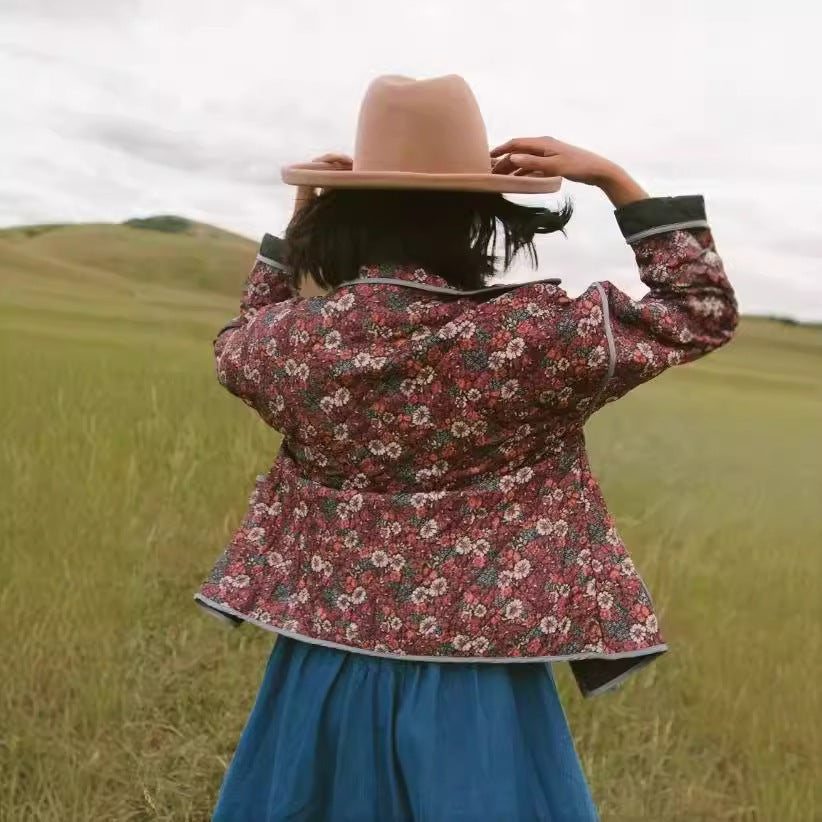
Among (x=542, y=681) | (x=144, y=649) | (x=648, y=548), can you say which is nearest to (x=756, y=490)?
(x=648, y=548)

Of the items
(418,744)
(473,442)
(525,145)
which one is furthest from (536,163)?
(418,744)

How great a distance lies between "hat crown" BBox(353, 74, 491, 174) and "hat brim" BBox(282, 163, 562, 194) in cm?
12

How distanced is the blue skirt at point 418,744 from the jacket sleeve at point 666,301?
38 centimetres

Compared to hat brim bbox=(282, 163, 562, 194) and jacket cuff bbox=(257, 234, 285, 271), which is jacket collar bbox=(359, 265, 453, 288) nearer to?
hat brim bbox=(282, 163, 562, 194)

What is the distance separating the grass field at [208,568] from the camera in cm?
225

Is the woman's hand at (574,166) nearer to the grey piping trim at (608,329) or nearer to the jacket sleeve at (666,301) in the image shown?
the jacket sleeve at (666,301)

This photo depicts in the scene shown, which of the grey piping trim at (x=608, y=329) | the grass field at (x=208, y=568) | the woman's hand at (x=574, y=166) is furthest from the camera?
the grass field at (x=208, y=568)

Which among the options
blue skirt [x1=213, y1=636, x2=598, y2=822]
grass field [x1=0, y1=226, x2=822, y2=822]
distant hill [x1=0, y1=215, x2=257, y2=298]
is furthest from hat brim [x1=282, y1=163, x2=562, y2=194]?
distant hill [x1=0, y1=215, x2=257, y2=298]

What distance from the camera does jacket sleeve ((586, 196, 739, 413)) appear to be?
49.5 inches

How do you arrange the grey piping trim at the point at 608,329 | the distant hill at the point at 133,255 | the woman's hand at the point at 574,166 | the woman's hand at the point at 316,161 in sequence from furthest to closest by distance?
the distant hill at the point at 133,255, the woman's hand at the point at 316,161, the woman's hand at the point at 574,166, the grey piping trim at the point at 608,329

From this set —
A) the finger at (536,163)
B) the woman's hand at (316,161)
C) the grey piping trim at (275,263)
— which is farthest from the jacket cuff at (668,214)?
the grey piping trim at (275,263)

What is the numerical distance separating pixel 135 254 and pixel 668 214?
5.56m

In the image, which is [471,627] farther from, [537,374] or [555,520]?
[537,374]

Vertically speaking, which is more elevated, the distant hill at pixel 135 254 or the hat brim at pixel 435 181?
the hat brim at pixel 435 181
